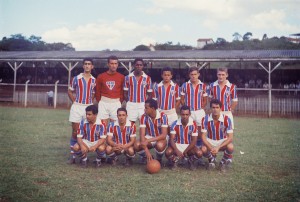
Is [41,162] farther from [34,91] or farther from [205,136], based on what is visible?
[34,91]

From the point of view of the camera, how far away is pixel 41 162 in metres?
6.21

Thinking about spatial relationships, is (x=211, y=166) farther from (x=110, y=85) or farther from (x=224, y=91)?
(x=110, y=85)

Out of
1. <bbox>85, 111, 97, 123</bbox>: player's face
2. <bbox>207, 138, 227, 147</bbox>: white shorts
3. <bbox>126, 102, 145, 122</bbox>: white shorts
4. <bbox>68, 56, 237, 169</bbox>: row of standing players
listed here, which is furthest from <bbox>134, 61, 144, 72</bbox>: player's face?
<bbox>207, 138, 227, 147</bbox>: white shorts

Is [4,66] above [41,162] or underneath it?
above

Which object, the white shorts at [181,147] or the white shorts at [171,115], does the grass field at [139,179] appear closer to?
the white shorts at [181,147]

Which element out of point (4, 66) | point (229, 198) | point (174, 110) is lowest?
point (229, 198)

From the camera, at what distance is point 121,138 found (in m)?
6.21

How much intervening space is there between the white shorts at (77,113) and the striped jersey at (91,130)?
20.0 inches

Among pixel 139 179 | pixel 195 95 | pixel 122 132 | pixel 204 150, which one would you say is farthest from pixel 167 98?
pixel 139 179

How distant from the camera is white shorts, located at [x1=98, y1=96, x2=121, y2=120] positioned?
6.68 meters

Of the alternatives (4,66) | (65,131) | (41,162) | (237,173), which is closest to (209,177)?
(237,173)

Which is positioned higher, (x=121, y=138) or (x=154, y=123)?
(x=154, y=123)

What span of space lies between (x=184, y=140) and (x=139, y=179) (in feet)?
4.47

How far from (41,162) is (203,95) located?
3.49 meters
